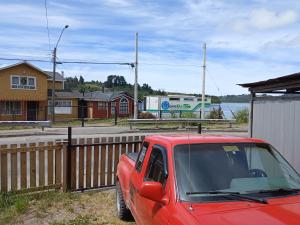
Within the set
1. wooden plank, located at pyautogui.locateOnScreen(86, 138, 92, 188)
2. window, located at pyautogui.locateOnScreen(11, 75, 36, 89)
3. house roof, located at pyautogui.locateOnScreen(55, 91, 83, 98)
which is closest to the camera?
wooden plank, located at pyautogui.locateOnScreen(86, 138, 92, 188)

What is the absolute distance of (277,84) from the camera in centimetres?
745

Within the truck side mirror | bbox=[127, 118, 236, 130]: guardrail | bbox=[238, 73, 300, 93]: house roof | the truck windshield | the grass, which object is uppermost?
bbox=[238, 73, 300, 93]: house roof

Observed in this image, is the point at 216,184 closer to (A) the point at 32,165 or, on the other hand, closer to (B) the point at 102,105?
(A) the point at 32,165

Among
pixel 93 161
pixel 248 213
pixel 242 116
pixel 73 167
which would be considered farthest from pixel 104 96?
pixel 248 213

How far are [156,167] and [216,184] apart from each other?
93 centimetres

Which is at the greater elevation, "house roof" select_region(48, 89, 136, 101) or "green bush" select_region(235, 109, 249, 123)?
"house roof" select_region(48, 89, 136, 101)

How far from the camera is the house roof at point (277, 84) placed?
695 centimetres

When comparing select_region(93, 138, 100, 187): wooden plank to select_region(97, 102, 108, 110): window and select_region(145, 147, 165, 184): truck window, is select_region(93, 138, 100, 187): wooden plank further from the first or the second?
select_region(97, 102, 108, 110): window

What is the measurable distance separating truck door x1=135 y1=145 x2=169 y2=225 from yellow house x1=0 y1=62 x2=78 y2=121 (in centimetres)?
4112

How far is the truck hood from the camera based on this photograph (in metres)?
3.28

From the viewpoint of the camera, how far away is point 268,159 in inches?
184

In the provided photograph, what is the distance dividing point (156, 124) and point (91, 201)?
959 inches

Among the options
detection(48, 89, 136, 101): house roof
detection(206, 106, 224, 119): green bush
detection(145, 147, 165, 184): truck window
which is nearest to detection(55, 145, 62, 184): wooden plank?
detection(145, 147, 165, 184): truck window

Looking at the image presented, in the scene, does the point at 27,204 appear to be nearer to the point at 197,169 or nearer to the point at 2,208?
the point at 2,208
